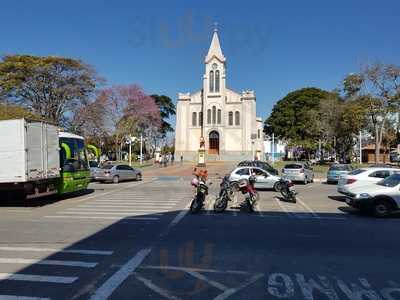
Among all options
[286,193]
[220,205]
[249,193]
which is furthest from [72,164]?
[286,193]

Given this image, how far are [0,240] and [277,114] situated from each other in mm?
76065

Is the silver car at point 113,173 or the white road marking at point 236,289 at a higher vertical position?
the silver car at point 113,173

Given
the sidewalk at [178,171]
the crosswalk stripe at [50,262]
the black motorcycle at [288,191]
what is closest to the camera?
the crosswalk stripe at [50,262]

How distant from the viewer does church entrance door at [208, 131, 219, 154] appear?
7212 cm

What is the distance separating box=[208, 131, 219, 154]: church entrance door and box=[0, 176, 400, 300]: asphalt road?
58400 mm

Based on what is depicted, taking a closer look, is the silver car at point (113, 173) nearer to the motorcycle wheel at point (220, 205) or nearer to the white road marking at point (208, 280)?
the motorcycle wheel at point (220, 205)

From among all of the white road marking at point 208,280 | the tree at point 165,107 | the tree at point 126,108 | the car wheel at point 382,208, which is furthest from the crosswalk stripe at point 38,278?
the tree at point 165,107

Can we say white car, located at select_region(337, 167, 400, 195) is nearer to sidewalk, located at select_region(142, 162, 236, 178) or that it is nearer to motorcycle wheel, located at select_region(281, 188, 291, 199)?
motorcycle wheel, located at select_region(281, 188, 291, 199)

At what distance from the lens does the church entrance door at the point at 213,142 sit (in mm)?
72125

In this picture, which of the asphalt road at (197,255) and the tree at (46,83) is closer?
the asphalt road at (197,255)

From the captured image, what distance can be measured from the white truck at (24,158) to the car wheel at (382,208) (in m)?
12.5

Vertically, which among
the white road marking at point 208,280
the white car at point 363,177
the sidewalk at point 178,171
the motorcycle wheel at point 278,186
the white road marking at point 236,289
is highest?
the white car at point 363,177

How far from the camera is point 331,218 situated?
12.9 meters

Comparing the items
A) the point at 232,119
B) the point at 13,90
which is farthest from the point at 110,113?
the point at 232,119
